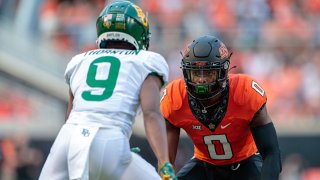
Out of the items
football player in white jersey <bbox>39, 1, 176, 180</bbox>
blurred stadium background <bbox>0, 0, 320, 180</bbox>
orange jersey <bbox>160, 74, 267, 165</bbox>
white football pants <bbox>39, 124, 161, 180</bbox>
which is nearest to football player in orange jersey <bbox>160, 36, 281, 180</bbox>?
orange jersey <bbox>160, 74, 267, 165</bbox>

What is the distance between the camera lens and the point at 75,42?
1315 centimetres

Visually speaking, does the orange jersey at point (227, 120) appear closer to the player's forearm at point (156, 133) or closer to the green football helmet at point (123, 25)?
the green football helmet at point (123, 25)

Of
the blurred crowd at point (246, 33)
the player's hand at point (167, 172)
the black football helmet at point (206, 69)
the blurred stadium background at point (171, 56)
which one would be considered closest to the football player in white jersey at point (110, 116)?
the player's hand at point (167, 172)

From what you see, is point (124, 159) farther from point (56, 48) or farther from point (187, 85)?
point (56, 48)

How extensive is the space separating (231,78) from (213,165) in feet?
1.92

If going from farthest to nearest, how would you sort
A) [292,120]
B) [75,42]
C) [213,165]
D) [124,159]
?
[75,42] < [292,120] < [213,165] < [124,159]

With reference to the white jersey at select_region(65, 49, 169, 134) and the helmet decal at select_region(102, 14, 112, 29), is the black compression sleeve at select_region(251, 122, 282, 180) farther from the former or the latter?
the helmet decal at select_region(102, 14, 112, 29)

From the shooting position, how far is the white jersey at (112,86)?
4.38 meters

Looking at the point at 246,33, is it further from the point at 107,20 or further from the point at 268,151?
the point at 107,20

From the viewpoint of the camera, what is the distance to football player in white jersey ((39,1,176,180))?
427cm

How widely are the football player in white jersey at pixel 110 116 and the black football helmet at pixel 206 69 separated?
551 millimetres

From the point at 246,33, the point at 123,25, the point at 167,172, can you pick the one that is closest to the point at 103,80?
the point at 123,25

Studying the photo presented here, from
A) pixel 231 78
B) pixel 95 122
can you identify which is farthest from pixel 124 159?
pixel 231 78

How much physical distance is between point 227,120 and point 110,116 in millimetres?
1035
